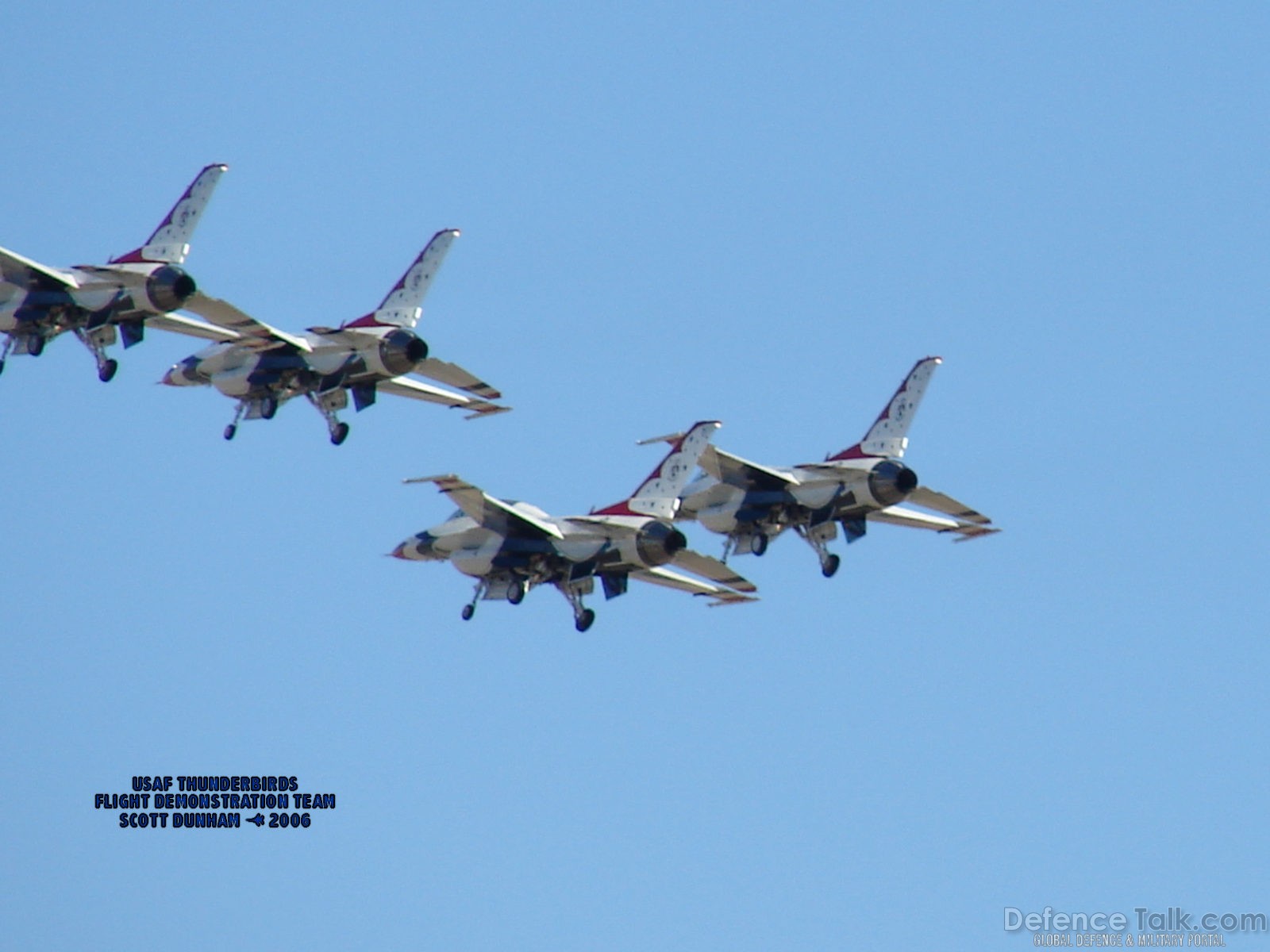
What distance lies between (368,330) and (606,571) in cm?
1211

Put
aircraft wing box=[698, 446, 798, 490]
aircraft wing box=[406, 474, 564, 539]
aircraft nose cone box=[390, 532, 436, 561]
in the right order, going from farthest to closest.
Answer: aircraft wing box=[698, 446, 798, 490]
aircraft nose cone box=[390, 532, 436, 561]
aircraft wing box=[406, 474, 564, 539]

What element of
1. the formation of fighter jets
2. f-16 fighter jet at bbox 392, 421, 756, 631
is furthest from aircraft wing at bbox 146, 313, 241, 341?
f-16 fighter jet at bbox 392, 421, 756, 631

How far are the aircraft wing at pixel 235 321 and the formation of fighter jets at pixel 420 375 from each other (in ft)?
0.19

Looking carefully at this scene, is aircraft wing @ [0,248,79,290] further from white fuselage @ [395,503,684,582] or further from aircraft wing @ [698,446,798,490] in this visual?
aircraft wing @ [698,446,798,490]

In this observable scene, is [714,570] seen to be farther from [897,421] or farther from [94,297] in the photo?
[94,297]

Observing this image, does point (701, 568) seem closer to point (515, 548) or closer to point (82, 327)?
point (515, 548)

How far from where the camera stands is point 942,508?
109 meters

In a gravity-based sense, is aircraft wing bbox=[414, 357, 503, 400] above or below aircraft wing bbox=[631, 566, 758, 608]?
above

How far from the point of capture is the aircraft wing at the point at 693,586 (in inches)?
4331

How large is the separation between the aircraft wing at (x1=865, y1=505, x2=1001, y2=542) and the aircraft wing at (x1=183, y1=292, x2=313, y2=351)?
20234 mm

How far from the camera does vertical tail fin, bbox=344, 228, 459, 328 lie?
107500mm

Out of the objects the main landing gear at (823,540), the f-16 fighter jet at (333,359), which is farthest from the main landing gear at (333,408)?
the main landing gear at (823,540)

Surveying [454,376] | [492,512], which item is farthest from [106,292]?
[492,512]

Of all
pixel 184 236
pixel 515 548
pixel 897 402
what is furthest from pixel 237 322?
pixel 897 402
